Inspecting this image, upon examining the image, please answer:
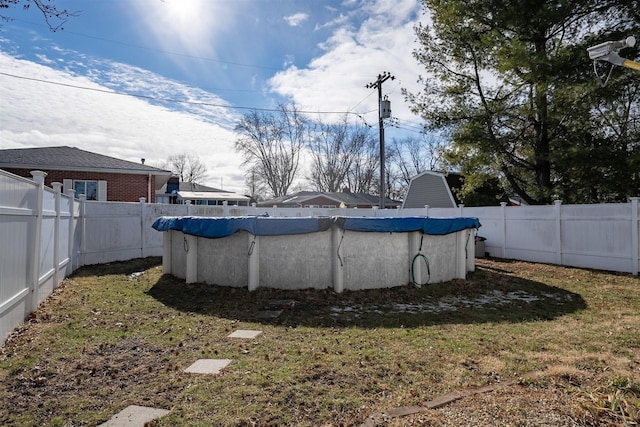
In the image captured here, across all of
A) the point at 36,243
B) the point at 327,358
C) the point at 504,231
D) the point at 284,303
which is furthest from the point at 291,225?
the point at 504,231

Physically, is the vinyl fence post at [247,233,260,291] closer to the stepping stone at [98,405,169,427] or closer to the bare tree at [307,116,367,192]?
the stepping stone at [98,405,169,427]

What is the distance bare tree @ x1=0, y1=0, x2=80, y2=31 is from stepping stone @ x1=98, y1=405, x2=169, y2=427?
155 inches

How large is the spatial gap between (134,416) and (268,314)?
288 centimetres

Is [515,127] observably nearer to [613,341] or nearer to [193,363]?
[613,341]

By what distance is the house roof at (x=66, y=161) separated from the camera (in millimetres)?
14844

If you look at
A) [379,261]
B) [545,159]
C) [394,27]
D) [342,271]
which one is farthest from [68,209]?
[545,159]

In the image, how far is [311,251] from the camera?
6.89 metres

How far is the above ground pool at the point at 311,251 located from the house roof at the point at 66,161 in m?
10.7

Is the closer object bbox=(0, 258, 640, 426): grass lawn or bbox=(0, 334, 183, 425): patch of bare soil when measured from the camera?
bbox=(0, 258, 640, 426): grass lawn

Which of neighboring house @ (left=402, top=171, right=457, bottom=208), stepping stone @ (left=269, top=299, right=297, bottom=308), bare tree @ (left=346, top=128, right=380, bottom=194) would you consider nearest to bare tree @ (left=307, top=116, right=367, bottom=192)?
bare tree @ (left=346, top=128, right=380, bottom=194)

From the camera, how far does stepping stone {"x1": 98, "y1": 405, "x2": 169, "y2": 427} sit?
2537 mm

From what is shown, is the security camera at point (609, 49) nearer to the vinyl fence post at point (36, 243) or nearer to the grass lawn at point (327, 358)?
the grass lawn at point (327, 358)

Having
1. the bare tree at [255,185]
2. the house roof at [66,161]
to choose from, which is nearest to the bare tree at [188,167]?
the bare tree at [255,185]

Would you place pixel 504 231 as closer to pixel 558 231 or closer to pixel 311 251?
pixel 558 231
